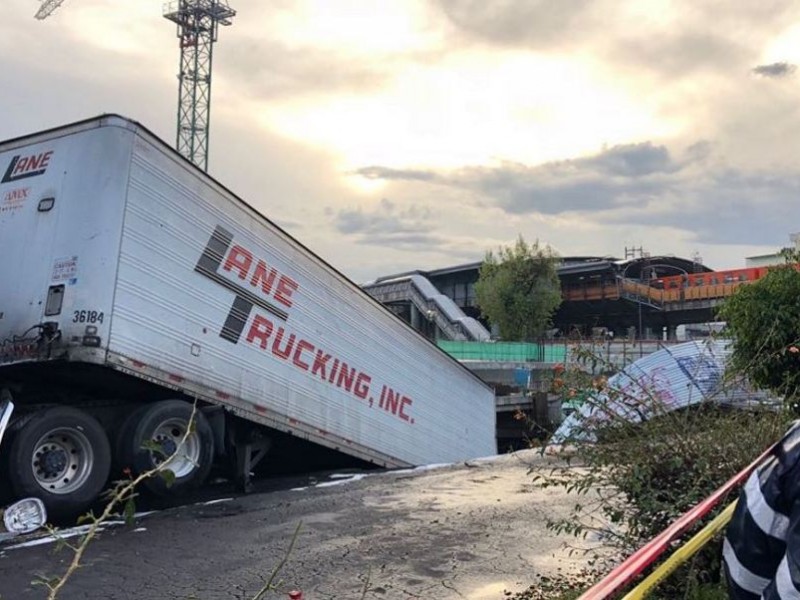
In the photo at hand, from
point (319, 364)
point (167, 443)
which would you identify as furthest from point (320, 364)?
point (167, 443)

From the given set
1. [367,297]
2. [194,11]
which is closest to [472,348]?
[367,297]

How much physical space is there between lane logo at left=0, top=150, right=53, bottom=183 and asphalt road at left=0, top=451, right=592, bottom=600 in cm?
447

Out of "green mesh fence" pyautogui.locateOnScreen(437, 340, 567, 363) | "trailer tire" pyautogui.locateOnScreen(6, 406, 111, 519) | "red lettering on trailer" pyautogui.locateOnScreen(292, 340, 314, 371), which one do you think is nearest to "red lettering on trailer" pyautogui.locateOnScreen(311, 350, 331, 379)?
"red lettering on trailer" pyautogui.locateOnScreen(292, 340, 314, 371)

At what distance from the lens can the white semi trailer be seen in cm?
793

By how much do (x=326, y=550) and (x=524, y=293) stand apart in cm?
4021

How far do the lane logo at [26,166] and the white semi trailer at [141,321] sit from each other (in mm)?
28

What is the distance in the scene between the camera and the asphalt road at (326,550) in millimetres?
5551

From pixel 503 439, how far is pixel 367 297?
10.7m

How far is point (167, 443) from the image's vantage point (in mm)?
8469

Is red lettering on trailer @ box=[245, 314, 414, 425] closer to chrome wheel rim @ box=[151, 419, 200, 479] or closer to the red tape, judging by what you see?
chrome wheel rim @ box=[151, 419, 200, 479]

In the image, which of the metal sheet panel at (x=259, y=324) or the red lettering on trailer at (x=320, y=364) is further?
the red lettering on trailer at (x=320, y=364)

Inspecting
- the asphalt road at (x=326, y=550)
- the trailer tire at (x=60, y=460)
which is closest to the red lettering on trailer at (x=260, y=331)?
the asphalt road at (x=326, y=550)

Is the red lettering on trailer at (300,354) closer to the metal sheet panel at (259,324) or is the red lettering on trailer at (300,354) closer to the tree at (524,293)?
the metal sheet panel at (259,324)

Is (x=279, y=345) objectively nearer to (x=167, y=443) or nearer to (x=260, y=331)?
(x=260, y=331)
